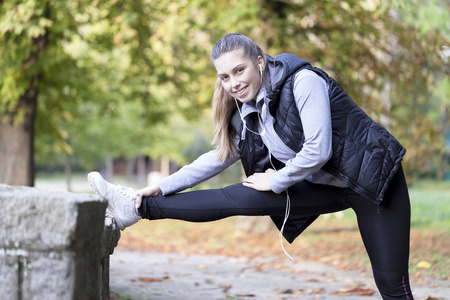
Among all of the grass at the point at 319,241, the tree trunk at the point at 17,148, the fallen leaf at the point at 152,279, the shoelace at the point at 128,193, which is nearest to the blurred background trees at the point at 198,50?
the tree trunk at the point at 17,148

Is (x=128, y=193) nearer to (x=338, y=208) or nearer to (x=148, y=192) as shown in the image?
(x=148, y=192)

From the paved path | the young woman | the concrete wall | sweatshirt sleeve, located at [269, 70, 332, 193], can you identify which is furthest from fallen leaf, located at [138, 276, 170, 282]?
the concrete wall

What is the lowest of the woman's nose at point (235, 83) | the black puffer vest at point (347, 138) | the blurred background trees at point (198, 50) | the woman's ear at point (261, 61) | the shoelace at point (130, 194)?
the shoelace at point (130, 194)

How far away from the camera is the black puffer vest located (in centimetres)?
310

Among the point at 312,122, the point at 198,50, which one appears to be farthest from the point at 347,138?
the point at 198,50

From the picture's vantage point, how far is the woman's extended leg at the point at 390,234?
324 centimetres

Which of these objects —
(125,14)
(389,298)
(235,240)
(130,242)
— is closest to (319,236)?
(235,240)

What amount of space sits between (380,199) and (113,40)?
9.53 metres

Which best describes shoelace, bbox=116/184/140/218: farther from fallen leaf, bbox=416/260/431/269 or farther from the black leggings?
fallen leaf, bbox=416/260/431/269

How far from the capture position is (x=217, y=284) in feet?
18.3

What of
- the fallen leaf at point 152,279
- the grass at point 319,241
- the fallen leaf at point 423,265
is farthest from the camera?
the grass at point 319,241

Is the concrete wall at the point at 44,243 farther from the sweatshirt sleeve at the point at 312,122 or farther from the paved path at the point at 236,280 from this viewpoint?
the paved path at the point at 236,280

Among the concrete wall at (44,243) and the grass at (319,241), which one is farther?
the grass at (319,241)

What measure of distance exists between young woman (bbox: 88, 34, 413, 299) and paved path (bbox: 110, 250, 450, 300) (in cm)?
154
